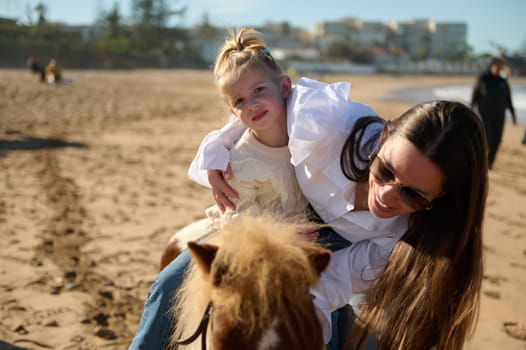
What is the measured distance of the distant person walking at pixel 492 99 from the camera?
358 inches

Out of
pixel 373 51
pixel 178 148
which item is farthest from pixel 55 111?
pixel 373 51

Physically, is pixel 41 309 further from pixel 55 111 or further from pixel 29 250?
pixel 55 111

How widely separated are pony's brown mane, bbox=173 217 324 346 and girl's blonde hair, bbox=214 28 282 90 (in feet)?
3.75

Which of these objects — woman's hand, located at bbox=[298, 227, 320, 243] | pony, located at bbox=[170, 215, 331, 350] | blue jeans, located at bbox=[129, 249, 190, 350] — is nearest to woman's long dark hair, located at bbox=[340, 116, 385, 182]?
woman's hand, located at bbox=[298, 227, 320, 243]

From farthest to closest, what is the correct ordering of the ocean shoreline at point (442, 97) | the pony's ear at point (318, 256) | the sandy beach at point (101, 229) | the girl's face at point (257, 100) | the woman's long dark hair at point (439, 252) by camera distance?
the ocean shoreline at point (442, 97), the sandy beach at point (101, 229), the girl's face at point (257, 100), the woman's long dark hair at point (439, 252), the pony's ear at point (318, 256)

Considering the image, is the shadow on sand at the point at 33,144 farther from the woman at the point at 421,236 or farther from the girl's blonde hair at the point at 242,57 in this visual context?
the woman at the point at 421,236

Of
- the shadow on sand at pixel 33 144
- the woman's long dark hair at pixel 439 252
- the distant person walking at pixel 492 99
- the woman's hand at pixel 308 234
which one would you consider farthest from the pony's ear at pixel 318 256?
the shadow on sand at pixel 33 144

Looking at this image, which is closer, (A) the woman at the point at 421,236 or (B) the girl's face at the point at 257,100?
(A) the woman at the point at 421,236

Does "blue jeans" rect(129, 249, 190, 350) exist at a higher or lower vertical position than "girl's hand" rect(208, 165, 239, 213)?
lower

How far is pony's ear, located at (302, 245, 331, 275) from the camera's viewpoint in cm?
154

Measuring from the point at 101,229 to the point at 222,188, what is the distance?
3.86 meters

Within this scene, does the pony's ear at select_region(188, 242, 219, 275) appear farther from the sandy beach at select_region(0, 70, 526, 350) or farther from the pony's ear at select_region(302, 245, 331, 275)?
the sandy beach at select_region(0, 70, 526, 350)

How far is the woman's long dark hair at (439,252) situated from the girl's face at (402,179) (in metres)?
0.03

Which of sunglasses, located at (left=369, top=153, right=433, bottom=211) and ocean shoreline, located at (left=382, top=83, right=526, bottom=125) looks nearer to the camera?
sunglasses, located at (left=369, top=153, right=433, bottom=211)
